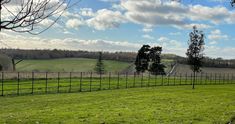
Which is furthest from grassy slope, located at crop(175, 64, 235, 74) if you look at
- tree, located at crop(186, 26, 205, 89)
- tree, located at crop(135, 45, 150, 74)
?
tree, located at crop(186, 26, 205, 89)

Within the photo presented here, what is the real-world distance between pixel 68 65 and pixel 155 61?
36.1 meters

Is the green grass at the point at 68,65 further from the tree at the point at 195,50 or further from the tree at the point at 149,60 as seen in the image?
the tree at the point at 195,50

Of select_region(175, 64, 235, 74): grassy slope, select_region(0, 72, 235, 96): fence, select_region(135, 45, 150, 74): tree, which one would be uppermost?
select_region(135, 45, 150, 74): tree

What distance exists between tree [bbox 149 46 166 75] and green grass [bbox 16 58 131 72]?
24165 mm

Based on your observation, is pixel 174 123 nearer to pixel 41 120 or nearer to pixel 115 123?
pixel 115 123

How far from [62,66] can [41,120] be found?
119 metres

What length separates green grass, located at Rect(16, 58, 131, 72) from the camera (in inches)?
4953

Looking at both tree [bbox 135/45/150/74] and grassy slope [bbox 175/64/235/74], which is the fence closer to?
tree [bbox 135/45/150/74]

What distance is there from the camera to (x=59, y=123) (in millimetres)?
15352

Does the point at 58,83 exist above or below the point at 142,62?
below

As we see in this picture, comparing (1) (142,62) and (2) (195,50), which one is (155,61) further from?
(2) (195,50)

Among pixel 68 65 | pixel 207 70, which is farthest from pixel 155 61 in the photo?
pixel 68 65

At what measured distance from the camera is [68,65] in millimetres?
136750

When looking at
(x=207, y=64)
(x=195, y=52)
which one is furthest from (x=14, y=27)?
(x=207, y=64)
